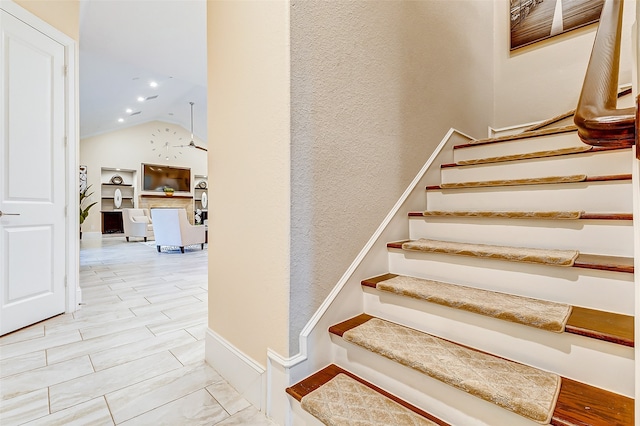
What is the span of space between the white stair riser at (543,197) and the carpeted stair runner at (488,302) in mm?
655

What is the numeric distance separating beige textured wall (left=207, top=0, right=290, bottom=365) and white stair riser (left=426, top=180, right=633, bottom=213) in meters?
1.30

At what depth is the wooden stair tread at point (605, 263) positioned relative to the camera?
42.6 inches

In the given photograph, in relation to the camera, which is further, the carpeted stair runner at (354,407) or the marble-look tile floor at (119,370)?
the marble-look tile floor at (119,370)

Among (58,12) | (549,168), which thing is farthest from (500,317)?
(58,12)

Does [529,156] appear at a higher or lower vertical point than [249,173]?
higher

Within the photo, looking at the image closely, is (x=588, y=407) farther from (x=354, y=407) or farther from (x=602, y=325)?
(x=354, y=407)

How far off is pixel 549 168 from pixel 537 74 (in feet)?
6.62

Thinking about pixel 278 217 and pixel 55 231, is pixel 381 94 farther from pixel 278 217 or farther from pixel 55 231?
pixel 55 231

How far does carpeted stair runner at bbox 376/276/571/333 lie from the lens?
3.42 feet

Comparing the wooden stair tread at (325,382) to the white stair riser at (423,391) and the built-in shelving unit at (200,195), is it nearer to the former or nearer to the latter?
the white stair riser at (423,391)

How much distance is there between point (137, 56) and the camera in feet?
16.6

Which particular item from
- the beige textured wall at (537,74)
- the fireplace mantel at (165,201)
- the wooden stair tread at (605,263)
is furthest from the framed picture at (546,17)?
the fireplace mantel at (165,201)

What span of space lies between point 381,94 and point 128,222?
8.51 m

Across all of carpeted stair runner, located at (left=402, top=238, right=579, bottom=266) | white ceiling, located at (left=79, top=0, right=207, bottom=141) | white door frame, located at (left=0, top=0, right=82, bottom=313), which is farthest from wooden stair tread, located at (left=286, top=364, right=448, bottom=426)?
white ceiling, located at (left=79, top=0, right=207, bottom=141)
